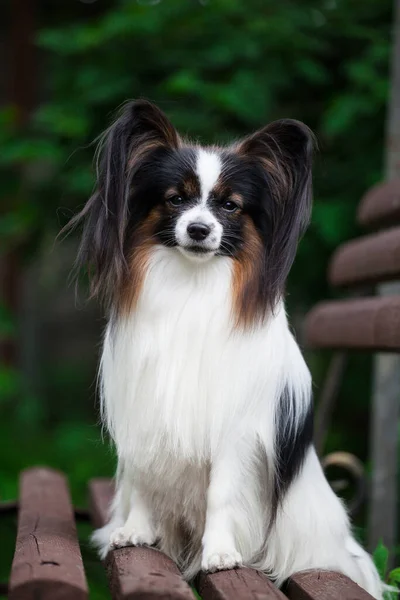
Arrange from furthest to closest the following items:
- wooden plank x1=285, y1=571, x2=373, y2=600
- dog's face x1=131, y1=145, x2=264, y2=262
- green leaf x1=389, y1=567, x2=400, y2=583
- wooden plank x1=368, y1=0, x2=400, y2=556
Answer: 1. wooden plank x1=368, y1=0, x2=400, y2=556
2. green leaf x1=389, y1=567, x2=400, y2=583
3. dog's face x1=131, y1=145, x2=264, y2=262
4. wooden plank x1=285, y1=571, x2=373, y2=600

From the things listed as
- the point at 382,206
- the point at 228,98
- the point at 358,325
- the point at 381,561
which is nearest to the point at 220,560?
the point at 381,561

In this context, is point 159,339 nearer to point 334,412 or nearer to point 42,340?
point 334,412

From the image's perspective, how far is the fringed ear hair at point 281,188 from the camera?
92.7 inches

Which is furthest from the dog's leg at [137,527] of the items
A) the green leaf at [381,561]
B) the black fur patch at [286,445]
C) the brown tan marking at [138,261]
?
the green leaf at [381,561]

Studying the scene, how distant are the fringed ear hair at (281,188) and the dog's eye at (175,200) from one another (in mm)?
231

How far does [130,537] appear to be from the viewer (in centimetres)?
238

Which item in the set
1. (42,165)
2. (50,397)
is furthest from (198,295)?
(50,397)

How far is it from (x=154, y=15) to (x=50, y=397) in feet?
15.1

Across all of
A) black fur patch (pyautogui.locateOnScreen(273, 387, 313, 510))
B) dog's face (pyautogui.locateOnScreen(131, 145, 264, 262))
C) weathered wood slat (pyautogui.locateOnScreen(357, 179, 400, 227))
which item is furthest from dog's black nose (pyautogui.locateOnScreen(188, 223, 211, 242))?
weathered wood slat (pyautogui.locateOnScreen(357, 179, 400, 227))

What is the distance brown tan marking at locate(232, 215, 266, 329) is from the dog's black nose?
0.15 metres

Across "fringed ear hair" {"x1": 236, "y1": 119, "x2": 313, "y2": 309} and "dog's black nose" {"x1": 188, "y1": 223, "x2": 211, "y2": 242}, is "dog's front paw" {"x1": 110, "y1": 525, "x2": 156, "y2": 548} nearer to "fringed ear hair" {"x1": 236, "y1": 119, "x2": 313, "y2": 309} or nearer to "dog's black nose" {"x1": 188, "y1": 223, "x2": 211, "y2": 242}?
"fringed ear hair" {"x1": 236, "y1": 119, "x2": 313, "y2": 309}

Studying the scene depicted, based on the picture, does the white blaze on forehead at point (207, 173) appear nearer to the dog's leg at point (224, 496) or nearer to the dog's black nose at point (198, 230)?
the dog's black nose at point (198, 230)

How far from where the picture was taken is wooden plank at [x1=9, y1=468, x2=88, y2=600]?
1.76 m

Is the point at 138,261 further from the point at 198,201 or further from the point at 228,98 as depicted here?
the point at 228,98
